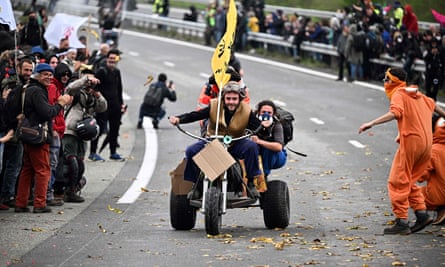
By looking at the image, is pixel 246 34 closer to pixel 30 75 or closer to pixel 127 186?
pixel 127 186

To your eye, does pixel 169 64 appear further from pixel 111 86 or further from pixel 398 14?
pixel 111 86

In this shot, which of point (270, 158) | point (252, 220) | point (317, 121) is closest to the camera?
point (270, 158)

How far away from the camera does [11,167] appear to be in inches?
601

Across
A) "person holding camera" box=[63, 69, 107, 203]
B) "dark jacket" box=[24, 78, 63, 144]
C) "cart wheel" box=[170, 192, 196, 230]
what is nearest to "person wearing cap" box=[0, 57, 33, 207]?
"dark jacket" box=[24, 78, 63, 144]

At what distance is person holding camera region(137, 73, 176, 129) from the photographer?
1001 inches

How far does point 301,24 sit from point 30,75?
81.2 feet


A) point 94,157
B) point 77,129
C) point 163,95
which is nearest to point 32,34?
point 163,95

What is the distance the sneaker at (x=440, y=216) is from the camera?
13.4 metres

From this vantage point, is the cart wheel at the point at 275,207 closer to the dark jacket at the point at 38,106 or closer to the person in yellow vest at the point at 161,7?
the dark jacket at the point at 38,106

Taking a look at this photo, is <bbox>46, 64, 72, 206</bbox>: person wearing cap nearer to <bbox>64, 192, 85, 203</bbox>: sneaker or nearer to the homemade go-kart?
<bbox>64, 192, 85, 203</bbox>: sneaker

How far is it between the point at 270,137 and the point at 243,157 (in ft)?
1.87

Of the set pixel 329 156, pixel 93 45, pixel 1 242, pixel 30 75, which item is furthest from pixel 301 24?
pixel 1 242

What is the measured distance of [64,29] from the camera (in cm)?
2088

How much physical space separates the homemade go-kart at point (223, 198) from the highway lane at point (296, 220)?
0.17 meters
